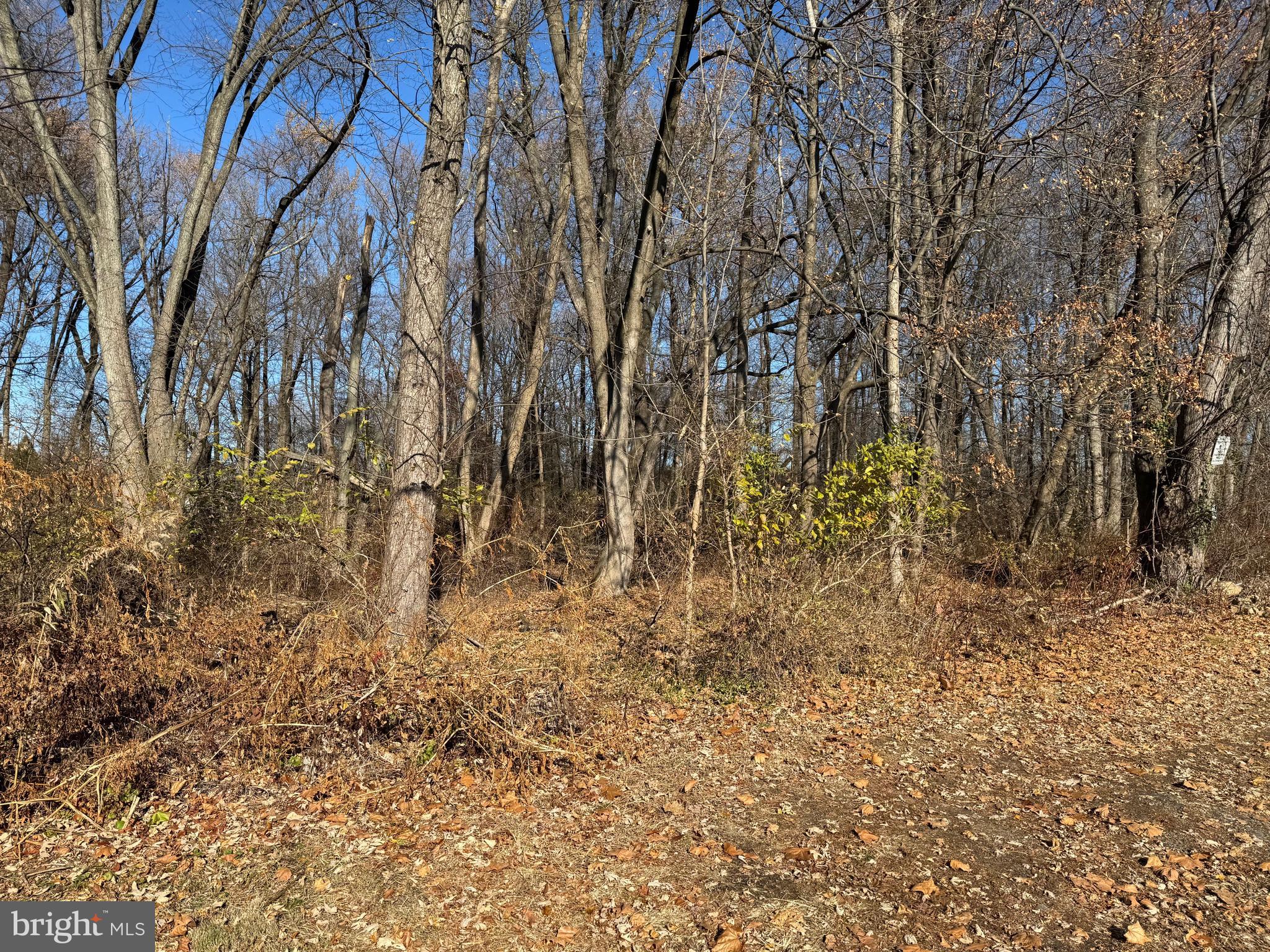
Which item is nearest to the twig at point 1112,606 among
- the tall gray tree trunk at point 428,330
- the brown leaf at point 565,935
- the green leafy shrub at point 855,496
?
the green leafy shrub at point 855,496

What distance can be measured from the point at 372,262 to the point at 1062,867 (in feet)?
60.7

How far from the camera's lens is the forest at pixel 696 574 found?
11.7 feet

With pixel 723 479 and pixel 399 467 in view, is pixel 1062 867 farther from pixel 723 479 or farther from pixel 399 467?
pixel 399 467

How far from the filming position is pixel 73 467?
5.72 metres

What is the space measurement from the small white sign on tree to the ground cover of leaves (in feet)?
15.1

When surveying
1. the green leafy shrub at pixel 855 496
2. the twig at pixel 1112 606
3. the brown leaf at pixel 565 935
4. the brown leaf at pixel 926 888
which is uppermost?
the green leafy shrub at pixel 855 496

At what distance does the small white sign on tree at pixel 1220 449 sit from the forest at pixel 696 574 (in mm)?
209

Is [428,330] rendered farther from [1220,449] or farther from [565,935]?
[1220,449]

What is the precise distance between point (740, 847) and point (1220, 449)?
8.39 m

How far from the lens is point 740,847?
150 inches

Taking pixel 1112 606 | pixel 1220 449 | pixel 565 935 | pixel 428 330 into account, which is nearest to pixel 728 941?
pixel 565 935

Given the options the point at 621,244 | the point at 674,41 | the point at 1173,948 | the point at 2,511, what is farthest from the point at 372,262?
the point at 1173,948

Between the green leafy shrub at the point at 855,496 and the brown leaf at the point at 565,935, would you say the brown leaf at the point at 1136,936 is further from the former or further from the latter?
the green leafy shrub at the point at 855,496

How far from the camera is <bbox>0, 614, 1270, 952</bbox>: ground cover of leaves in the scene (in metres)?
3.15
